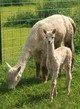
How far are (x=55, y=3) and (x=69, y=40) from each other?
12.4 ft

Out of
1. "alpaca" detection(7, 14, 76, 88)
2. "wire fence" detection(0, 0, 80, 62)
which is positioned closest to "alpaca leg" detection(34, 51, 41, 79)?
"alpaca" detection(7, 14, 76, 88)

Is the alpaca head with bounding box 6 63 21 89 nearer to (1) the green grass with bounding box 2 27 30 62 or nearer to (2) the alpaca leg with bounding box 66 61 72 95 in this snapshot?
(2) the alpaca leg with bounding box 66 61 72 95

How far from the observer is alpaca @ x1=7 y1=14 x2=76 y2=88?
26.0 feet

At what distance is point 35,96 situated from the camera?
763 cm

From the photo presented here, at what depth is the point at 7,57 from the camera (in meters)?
10.8

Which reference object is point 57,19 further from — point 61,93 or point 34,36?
point 61,93

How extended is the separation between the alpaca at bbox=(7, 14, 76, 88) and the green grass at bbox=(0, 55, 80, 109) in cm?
24

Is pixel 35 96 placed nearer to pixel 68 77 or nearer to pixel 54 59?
pixel 68 77

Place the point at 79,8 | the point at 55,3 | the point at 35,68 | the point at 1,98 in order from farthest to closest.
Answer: the point at 79,8 < the point at 55,3 < the point at 35,68 < the point at 1,98

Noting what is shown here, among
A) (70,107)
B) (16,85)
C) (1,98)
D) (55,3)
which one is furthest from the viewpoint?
(55,3)

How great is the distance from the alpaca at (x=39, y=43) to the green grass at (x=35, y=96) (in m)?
0.24

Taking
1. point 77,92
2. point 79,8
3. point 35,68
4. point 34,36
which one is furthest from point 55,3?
point 77,92

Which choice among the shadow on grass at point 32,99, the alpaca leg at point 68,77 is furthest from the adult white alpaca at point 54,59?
the shadow on grass at point 32,99

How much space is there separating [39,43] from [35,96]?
1310mm
